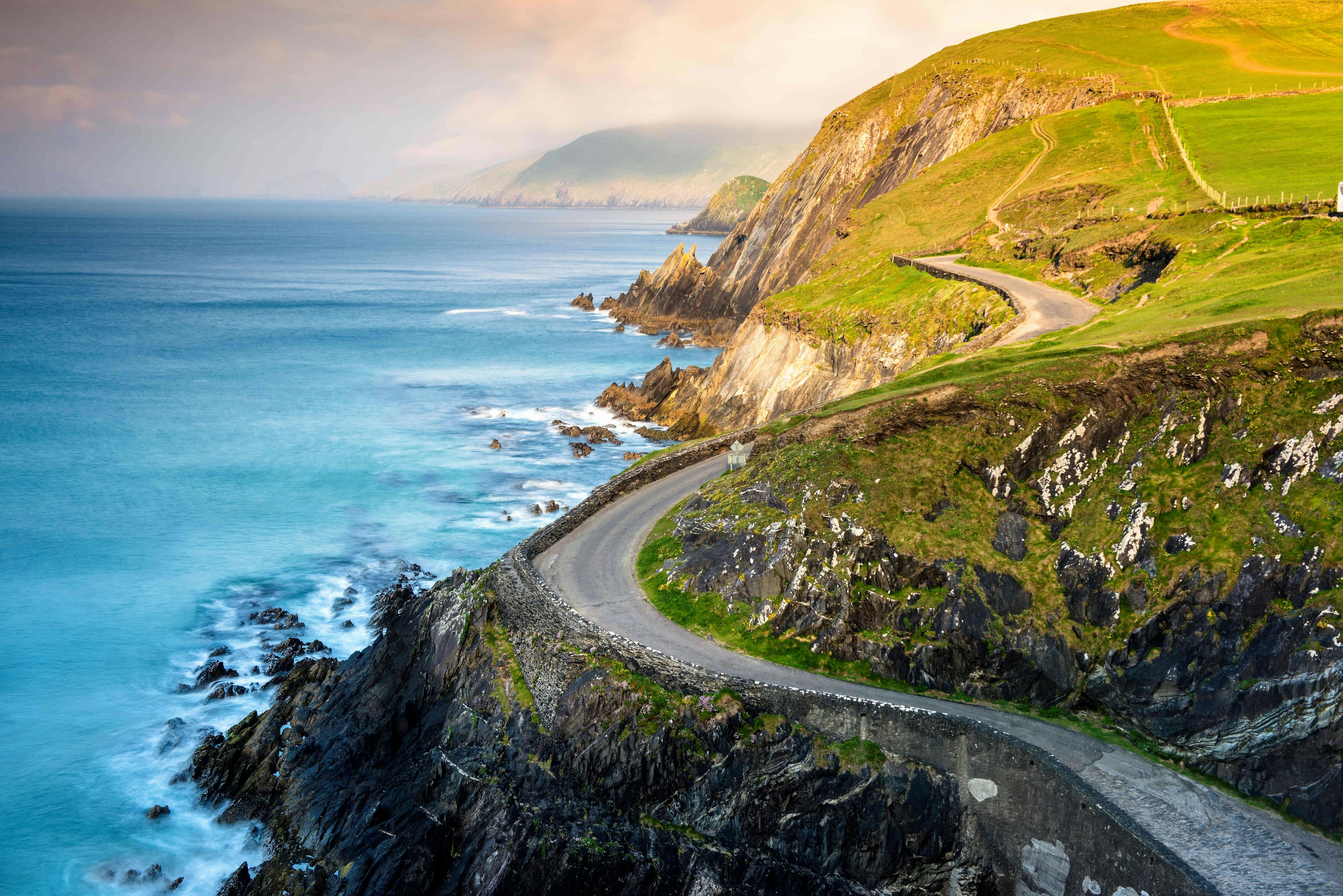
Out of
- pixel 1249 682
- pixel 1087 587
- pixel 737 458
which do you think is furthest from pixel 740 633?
pixel 1249 682

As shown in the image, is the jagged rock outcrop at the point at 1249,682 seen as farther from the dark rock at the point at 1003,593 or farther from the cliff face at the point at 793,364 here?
the cliff face at the point at 793,364

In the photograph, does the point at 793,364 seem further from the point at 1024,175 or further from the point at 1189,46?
the point at 1189,46

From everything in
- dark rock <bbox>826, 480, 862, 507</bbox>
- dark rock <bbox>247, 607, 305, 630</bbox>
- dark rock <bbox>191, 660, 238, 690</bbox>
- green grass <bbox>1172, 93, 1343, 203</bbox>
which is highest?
green grass <bbox>1172, 93, 1343, 203</bbox>

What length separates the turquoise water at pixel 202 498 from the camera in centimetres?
2798

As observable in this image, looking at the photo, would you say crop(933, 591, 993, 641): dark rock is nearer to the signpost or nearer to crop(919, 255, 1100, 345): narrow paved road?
the signpost

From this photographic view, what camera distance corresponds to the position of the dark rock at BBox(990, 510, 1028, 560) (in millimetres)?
25625

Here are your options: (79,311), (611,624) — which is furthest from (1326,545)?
(79,311)

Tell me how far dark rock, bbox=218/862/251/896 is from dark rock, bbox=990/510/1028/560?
22.5m

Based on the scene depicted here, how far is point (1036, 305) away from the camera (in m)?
43.7

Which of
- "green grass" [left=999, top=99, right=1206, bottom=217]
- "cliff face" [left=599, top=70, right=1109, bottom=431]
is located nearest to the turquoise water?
"cliff face" [left=599, top=70, right=1109, bottom=431]

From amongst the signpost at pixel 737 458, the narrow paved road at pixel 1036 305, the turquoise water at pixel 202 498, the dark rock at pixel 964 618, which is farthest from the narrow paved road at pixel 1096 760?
the narrow paved road at pixel 1036 305

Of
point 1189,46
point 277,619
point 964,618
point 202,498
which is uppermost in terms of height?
point 1189,46

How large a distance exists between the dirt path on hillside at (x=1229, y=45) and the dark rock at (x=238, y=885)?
3835 inches

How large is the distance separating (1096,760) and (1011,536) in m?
7.11
